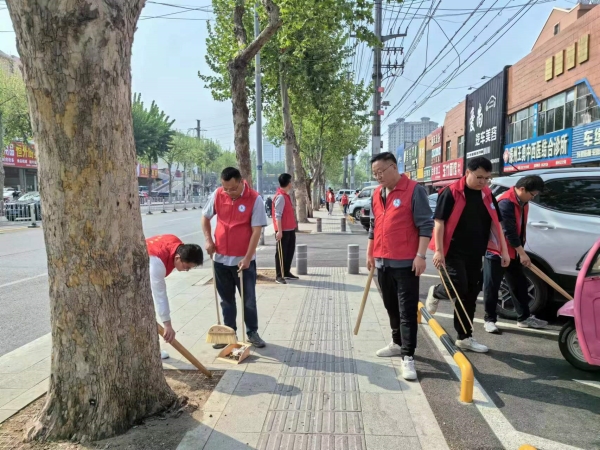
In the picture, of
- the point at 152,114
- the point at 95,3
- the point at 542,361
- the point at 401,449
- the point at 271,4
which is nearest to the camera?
the point at 95,3

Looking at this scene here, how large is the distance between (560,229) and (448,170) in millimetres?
29752

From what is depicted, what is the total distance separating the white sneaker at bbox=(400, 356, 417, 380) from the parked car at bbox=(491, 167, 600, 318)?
2.29 m

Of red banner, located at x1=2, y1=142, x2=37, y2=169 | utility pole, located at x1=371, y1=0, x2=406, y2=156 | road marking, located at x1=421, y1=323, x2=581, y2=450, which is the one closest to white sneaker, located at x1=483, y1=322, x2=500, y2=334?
road marking, located at x1=421, y1=323, x2=581, y2=450

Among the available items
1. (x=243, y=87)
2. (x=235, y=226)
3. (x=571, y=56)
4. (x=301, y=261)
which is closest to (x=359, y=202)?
(x=571, y=56)

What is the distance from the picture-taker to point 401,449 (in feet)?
9.29

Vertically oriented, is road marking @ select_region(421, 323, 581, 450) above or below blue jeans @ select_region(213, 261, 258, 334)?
below

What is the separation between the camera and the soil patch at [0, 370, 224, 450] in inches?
111

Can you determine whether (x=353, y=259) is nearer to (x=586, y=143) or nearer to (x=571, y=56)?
(x=586, y=143)

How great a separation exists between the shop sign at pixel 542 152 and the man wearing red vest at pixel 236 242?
13.4 meters

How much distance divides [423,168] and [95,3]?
43080mm

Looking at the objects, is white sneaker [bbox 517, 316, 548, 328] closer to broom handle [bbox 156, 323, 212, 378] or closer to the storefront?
broom handle [bbox 156, 323, 212, 378]

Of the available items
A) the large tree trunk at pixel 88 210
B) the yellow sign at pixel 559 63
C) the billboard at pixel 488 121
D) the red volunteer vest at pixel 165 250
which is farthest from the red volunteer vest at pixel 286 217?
the billboard at pixel 488 121

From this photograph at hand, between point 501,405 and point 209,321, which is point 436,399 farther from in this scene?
point 209,321

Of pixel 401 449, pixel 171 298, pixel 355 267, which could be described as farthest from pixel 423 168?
pixel 401 449
